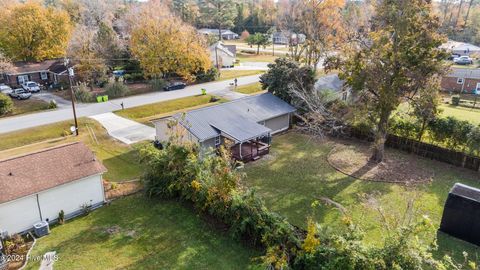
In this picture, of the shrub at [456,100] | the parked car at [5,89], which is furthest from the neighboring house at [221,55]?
the shrub at [456,100]

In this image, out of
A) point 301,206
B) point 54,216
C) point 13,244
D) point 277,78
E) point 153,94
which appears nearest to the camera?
point 13,244

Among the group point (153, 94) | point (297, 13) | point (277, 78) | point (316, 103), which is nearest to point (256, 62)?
point (297, 13)

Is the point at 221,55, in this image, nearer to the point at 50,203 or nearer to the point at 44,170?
the point at 44,170

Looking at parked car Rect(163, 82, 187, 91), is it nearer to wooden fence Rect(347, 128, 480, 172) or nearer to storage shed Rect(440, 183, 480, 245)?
wooden fence Rect(347, 128, 480, 172)

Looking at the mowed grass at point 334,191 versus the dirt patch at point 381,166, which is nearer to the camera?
the mowed grass at point 334,191

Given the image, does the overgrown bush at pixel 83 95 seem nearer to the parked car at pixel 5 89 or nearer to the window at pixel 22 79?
the parked car at pixel 5 89

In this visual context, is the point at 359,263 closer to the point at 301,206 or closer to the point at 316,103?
the point at 301,206

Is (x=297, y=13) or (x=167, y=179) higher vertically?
(x=297, y=13)
